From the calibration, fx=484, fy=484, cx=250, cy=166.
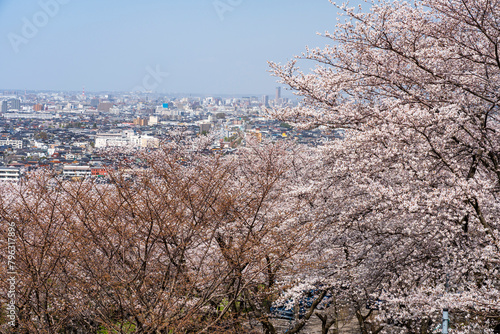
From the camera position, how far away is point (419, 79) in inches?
286

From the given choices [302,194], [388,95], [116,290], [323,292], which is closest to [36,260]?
[116,290]

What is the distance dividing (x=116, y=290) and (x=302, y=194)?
10.2ft

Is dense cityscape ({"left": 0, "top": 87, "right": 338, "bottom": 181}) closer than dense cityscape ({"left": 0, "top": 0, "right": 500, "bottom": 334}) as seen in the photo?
No

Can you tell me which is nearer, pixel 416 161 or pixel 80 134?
pixel 416 161

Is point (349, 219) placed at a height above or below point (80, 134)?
above

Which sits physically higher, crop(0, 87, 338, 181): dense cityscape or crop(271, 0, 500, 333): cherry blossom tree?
crop(271, 0, 500, 333): cherry blossom tree

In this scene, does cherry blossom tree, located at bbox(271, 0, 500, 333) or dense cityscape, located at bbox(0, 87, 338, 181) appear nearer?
cherry blossom tree, located at bbox(271, 0, 500, 333)

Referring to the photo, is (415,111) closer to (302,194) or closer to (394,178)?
(394,178)

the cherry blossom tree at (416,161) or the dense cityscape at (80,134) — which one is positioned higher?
the cherry blossom tree at (416,161)

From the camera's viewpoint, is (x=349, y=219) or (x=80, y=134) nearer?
(x=349, y=219)

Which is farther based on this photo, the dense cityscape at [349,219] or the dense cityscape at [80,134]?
the dense cityscape at [80,134]

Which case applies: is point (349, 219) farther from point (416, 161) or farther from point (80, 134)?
point (80, 134)

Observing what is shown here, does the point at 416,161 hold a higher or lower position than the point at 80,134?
higher

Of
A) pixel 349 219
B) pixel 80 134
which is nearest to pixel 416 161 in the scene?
pixel 349 219
